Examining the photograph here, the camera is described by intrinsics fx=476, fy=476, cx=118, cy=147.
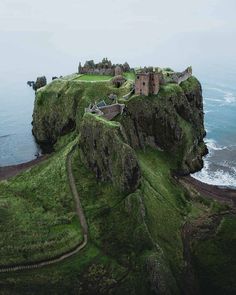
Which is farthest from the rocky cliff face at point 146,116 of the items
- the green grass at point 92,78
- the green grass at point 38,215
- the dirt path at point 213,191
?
the green grass at point 38,215

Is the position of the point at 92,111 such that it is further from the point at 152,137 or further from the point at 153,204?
the point at 153,204

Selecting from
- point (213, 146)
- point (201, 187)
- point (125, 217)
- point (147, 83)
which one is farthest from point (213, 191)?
point (213, 146)

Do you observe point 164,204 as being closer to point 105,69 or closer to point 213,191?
point 213,191

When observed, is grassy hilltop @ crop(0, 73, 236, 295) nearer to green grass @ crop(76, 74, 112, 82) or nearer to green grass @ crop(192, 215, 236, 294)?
green grass @ crop(192, 215, 236, 294)

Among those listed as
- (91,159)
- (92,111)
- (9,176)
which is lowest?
(9,176)

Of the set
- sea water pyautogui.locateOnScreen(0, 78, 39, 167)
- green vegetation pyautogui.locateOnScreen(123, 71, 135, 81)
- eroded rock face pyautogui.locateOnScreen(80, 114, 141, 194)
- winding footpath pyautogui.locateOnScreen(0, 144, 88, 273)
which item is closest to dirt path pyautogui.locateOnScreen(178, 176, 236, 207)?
eroded rock face pyautogui.locateOnScreen(80, 114, 141, 194)

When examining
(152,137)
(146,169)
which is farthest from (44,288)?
(152,137)

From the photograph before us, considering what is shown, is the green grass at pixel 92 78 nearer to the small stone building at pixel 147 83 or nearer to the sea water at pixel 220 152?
the small stone building at pixel 147 83
